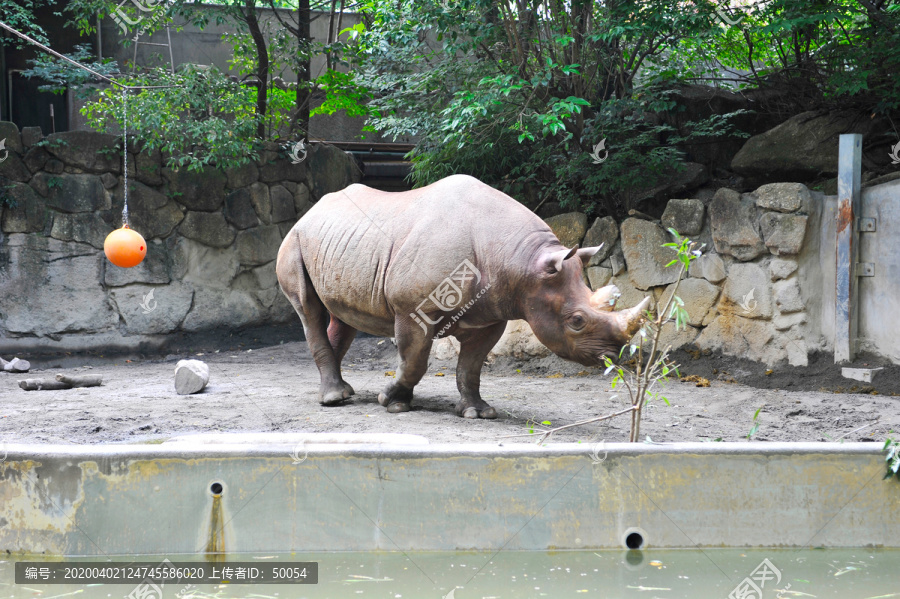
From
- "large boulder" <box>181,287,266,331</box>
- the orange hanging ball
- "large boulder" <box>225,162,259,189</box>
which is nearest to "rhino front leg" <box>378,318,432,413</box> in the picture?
the orange hanging ball

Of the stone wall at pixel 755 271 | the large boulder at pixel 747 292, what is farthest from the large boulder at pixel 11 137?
→ the large boulder at pixel 747 292

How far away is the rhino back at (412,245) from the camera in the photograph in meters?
5.01

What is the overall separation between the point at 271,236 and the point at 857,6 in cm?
741

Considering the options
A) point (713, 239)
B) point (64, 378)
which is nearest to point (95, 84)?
point (64, 378)

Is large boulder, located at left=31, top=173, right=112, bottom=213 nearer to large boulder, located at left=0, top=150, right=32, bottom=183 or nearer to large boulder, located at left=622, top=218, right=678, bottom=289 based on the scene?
large boulder, located at left=0, top=150, right=32, bottom=183

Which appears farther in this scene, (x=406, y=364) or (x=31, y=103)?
(x=31, y=103)

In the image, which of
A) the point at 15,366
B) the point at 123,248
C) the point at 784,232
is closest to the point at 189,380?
the point at 123,248

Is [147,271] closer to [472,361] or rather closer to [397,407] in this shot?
[397,407]

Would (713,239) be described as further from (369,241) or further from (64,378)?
(64,378)

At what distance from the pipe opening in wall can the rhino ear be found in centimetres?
183

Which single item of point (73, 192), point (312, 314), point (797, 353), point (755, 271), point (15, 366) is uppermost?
point (73, 192)

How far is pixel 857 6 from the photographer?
25.3 ft

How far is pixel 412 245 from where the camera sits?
5145 mm

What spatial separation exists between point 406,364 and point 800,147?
16.9ft
